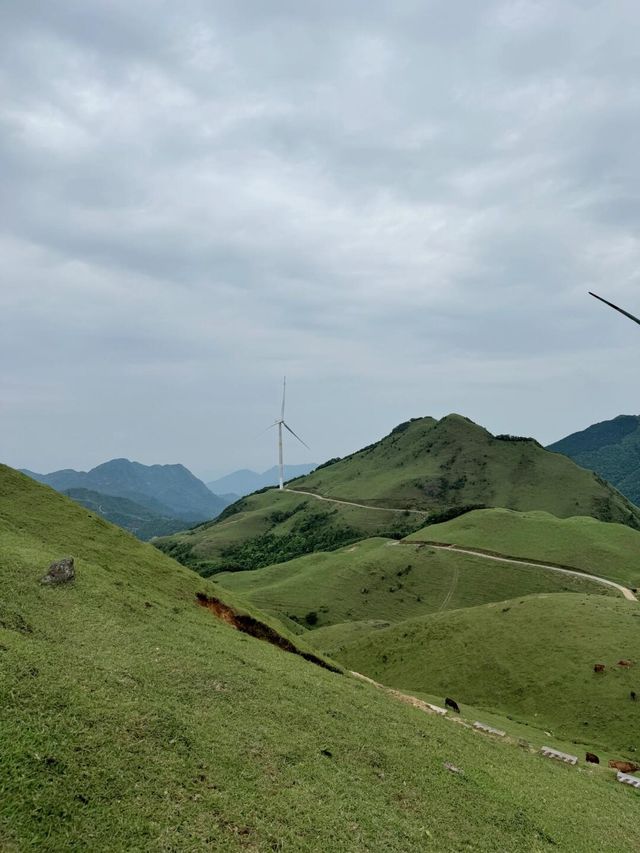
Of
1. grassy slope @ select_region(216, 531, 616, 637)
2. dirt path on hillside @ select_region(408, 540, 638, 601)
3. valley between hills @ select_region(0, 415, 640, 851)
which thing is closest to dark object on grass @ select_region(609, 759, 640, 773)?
valley between hills @ select_region(0, 415, 640, 851)

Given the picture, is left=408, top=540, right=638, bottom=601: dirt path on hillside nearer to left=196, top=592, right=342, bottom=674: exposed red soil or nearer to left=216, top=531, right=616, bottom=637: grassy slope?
left=216, top=531, right=616, bottom=637: grassy slope

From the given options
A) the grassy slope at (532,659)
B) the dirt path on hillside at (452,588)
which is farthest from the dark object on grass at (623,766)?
the dirt path on hillside at (452,588)

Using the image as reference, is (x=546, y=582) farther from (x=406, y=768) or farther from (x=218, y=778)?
(x=218, y=778)

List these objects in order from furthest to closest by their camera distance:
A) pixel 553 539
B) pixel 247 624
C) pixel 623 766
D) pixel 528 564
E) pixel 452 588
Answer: pixel 553 539
pixel 528 564
pixel 452 588
pixel 247 624
pixel 623 766

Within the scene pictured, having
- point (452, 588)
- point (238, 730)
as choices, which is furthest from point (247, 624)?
point (452, 588)

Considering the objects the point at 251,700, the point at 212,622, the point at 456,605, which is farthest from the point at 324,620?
the point at 251,700

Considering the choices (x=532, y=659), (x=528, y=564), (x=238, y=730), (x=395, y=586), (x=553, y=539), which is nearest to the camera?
(x=238, y=730)

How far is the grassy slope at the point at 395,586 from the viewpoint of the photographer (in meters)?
114

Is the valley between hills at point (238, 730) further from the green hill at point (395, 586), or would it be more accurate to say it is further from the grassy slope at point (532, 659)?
the green hill at point (395, 586)

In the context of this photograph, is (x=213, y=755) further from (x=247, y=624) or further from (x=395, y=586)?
(x=395, y=586)

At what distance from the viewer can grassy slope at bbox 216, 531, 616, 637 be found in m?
114

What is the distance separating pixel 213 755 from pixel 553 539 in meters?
128

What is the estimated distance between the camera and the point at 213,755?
1938 cm

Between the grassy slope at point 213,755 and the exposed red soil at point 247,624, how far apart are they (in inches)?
202
